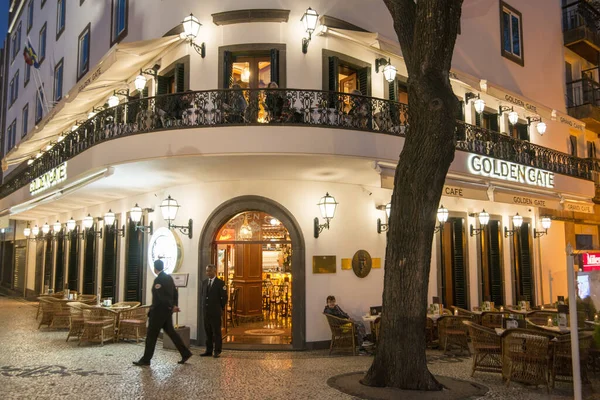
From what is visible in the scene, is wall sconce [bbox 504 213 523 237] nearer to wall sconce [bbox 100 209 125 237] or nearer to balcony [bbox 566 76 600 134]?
balcony [bbox 566 76 600 134]

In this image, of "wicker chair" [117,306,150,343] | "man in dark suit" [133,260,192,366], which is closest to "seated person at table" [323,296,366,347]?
"man in dark suit" [133,260,192,366]

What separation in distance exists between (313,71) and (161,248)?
18.9 feet

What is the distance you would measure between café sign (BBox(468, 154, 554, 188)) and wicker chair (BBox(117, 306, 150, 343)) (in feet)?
29.5

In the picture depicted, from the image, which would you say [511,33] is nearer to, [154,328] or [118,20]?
[118,20]

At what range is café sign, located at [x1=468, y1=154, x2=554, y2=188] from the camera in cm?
1422

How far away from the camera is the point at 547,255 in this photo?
18688 millimetres

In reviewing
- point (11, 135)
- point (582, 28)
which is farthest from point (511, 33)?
point (11, 135)

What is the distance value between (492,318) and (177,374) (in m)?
7.50

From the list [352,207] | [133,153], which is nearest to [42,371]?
[133,153]

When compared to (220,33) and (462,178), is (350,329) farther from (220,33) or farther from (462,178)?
(220,33)

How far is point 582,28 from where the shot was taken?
21.0 m

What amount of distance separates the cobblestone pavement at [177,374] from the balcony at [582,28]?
15359mm

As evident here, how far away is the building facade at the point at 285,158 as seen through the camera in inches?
444

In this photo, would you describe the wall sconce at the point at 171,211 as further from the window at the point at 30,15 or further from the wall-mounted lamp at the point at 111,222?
the window at the point at 30,15
